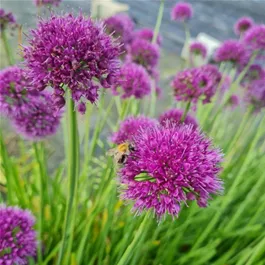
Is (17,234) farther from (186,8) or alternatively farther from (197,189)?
(186,8)

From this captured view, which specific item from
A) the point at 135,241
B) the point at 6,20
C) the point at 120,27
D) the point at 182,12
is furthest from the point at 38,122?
the point at 182,12

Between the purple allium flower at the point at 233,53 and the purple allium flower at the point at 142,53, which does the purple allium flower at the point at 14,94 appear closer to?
the purple allium flower at the point at 142,53

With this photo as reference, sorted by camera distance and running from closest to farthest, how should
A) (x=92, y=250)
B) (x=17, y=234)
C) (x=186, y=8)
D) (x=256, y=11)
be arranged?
(x=17, y=234) < (x=92, y=250) < (x=186, y=8) < (x=256, y=11)

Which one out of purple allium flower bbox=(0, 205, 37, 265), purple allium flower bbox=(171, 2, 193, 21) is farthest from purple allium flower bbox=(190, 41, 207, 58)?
purple allium flower bbox=(0, 205, 37, 265)

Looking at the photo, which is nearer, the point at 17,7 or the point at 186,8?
the point at 186,8

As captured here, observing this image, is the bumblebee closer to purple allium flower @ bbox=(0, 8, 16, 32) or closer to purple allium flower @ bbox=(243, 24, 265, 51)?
→ purple allium flower @ bbox=(0, 8, 16, 32)

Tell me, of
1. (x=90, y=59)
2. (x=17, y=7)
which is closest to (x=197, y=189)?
(x=90, y=59)

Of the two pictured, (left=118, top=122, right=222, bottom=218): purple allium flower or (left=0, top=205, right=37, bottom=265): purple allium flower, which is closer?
(left=118, top=122, right=222, bottom=218): purple allium flower
